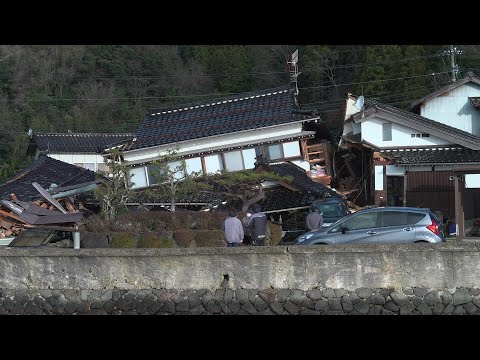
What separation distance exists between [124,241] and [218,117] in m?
12.3

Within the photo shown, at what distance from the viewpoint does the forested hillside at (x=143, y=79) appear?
132 ft

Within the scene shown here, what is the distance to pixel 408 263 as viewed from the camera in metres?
12.8

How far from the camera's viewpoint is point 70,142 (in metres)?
35.4

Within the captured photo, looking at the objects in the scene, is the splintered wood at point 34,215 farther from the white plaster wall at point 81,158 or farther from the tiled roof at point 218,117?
A: the white plaster wall at point 81,158

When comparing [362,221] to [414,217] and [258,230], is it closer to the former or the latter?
[414,217]

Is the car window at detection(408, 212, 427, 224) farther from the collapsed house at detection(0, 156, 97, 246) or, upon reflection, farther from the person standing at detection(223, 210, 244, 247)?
the collapsed house at detection(0, 156, 97, 246)

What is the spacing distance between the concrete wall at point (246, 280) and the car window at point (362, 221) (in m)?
1.87

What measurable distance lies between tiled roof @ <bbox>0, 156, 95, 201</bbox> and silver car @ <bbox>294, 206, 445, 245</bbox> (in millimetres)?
12327

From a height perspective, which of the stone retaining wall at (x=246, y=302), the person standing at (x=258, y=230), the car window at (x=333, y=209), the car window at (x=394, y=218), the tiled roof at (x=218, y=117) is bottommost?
the stone retaining wall at (x=246, y=302)

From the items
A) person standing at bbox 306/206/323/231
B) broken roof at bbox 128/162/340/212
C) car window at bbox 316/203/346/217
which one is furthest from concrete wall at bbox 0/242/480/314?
broken roof at bbox 128/162/340/212

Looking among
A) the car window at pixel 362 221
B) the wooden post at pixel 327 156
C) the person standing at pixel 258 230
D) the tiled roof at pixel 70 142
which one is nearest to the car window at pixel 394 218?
the car window at pixel 362 221

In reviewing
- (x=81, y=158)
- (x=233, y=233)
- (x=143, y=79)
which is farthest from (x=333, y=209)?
(x=143, y=79)

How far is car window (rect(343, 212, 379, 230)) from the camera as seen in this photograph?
14734 mm

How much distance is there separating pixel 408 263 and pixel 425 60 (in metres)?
26.6
